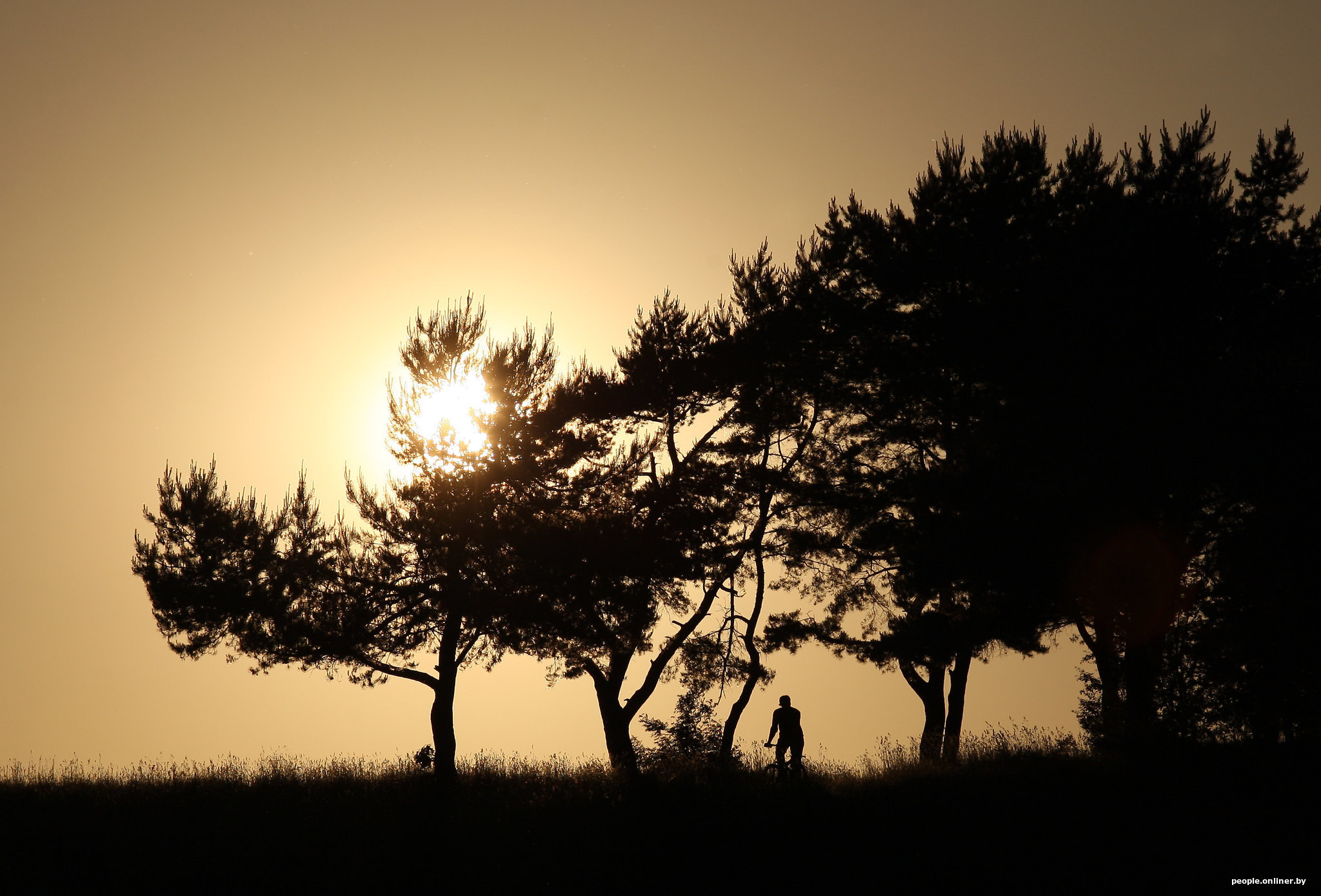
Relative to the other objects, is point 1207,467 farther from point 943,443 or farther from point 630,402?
point 630,402

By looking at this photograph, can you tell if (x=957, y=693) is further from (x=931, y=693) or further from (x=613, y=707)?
(x=613, y=707)


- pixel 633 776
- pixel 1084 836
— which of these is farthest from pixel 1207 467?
pixel 633 776

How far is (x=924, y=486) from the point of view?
55.9ft

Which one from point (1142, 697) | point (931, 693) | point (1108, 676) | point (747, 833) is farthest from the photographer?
point (931, 693)

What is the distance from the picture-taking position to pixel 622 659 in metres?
21.6

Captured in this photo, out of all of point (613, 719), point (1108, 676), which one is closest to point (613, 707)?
point (613, 719)

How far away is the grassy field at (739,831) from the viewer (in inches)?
446

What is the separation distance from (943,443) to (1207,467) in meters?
5.08

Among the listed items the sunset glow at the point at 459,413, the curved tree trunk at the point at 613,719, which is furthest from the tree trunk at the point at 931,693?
the sunset glow at the point at 459,413

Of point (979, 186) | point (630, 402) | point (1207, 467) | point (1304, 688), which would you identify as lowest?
point (1304, 688)

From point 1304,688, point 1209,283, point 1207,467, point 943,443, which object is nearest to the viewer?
point 1304,688

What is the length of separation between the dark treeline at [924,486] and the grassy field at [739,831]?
1.75 m

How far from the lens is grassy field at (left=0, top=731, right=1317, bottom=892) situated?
11328 mm

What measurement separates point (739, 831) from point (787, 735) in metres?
2.99
